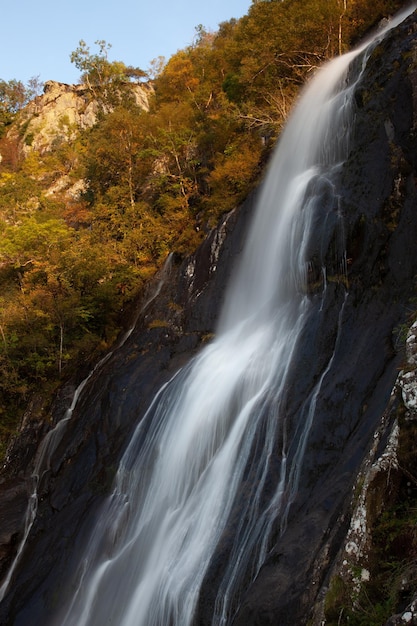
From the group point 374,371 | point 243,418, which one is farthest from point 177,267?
point 374,371

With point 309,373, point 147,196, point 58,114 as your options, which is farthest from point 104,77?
point 309,373

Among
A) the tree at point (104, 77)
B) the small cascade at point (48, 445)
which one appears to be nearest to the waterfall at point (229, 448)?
the small cascade at point (48, 445)

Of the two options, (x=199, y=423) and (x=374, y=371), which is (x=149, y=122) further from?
(x=374, y=371)

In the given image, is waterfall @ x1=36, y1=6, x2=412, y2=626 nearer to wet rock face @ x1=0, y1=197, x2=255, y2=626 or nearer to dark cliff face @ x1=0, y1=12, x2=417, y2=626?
dark cliff face @ x1=0, y1=12, x2=417, y2=626

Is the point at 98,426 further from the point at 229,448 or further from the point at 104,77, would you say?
the point at 104,77

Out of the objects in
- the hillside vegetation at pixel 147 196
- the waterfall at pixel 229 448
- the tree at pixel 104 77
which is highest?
the tree at pixel 104 77

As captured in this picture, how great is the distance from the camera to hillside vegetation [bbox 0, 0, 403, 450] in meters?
14.9

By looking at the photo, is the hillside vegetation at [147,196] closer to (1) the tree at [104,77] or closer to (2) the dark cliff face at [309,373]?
(2) the dark cliff face at [309,373]

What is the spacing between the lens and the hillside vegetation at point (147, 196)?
14.9 metres

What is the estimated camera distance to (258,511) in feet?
19.9

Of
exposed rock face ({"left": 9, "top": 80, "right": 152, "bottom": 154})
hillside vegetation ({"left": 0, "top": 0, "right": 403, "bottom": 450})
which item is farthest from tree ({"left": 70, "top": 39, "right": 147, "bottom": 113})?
hillside vegetation ({"left": 0, "top": 0, "right": 403, "bottom": 450})

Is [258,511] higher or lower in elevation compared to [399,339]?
lower

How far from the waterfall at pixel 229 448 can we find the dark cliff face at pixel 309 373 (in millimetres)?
231

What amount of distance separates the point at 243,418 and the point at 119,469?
313 centimetres
